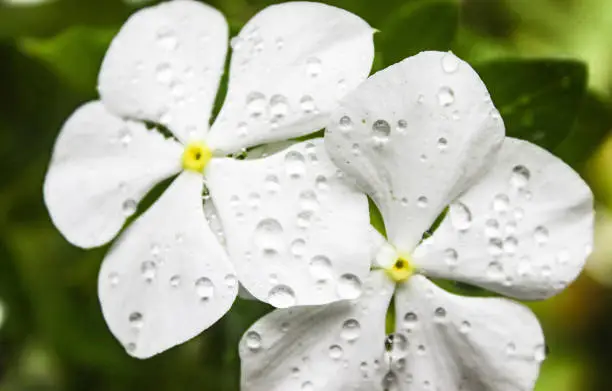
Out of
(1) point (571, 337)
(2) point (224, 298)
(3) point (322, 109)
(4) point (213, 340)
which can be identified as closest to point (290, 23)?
(3) point (322, 109)

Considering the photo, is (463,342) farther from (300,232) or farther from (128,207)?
(128,207)

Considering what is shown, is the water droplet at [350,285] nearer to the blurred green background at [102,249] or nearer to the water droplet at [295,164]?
the water droplet at [295,164]

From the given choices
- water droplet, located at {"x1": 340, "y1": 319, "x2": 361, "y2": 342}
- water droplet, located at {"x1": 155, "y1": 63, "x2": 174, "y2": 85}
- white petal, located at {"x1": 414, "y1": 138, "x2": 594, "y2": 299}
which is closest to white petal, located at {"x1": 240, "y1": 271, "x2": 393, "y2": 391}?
water droplet, located at {"x1": 340, "y1": 319, "x2": 361, "y2": 342}

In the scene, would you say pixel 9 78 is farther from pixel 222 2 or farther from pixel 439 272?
pixel 439 272

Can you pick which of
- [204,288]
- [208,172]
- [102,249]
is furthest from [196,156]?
[102,249]

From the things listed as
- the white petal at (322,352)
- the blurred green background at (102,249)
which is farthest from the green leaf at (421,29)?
the white petal at (322,352)
